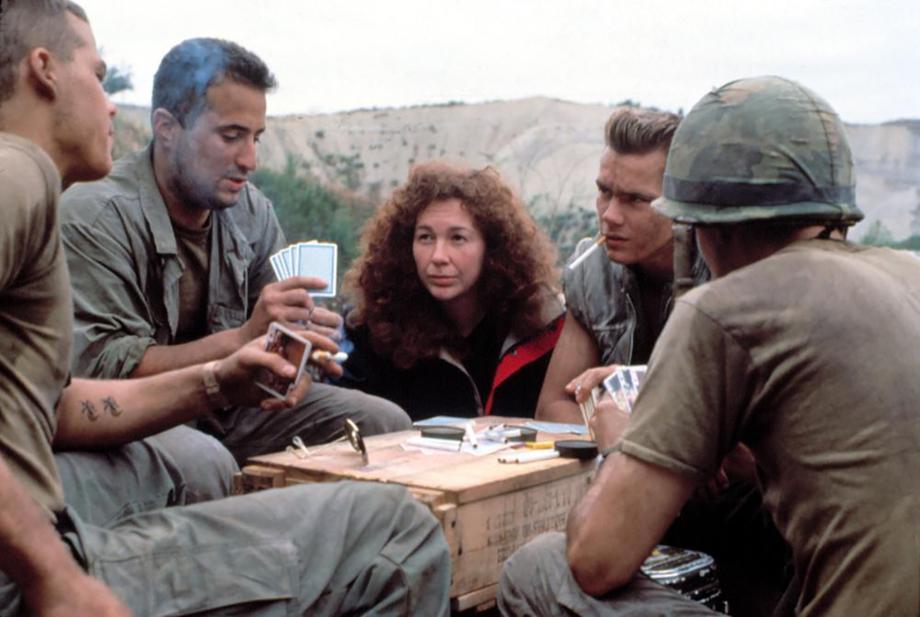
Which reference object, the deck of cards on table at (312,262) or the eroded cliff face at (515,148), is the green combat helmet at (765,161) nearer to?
the deck of cards on table at (312,262)

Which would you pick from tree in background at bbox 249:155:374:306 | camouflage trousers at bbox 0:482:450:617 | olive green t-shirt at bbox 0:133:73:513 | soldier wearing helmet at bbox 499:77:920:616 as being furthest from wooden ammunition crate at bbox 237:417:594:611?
tree in background at bbox 249:155:374:306

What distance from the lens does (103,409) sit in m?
2.79

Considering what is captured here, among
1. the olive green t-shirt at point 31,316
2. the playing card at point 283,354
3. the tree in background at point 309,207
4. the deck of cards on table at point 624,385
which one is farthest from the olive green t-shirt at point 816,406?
the tree in background at point 309,207

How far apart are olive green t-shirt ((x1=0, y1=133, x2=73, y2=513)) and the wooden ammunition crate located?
→ 3.59 ft

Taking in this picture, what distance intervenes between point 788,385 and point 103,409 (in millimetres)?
1597

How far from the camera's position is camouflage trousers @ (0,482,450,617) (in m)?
2.09

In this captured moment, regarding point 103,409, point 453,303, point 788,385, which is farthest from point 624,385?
point 453,303

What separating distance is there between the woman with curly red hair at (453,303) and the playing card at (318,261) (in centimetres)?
107

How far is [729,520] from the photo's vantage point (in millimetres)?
3295

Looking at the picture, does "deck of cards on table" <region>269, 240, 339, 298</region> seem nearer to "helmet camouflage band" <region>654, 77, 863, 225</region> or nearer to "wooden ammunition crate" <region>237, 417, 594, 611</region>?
"wooden ammunition crate" <region>237, 417, 594, 611</region>

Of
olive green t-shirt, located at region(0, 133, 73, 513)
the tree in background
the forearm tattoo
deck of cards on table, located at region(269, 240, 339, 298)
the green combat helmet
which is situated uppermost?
the green combat helmet

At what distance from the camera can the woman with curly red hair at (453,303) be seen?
473 cm

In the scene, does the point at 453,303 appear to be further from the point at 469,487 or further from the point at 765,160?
the point at 765,160

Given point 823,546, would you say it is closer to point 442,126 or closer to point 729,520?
point 729,520
